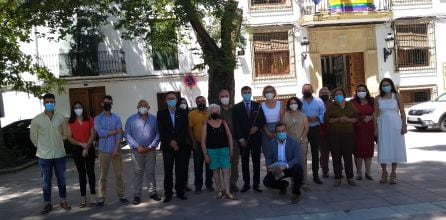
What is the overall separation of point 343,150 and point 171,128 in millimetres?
2968

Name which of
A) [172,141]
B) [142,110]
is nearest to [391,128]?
[172,141]

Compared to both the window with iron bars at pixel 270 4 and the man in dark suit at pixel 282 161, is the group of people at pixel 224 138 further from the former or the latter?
the window with iron bars at pixel 270 4

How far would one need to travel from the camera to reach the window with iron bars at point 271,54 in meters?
23.0

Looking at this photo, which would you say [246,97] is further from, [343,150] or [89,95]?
[89,95]

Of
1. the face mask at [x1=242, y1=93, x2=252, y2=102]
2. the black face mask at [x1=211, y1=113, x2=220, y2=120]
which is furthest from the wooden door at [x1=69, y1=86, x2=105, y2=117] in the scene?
the black face mask at [x1=211, y1=113, x2=220, y2=120]

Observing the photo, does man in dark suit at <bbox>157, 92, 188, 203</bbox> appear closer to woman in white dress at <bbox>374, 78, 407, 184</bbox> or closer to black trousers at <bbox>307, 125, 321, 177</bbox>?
black trousers at <bbox>307, 125, 321, 177</bbox>

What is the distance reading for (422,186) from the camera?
25.5 ft

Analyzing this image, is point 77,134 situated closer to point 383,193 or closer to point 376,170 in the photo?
point 383,193

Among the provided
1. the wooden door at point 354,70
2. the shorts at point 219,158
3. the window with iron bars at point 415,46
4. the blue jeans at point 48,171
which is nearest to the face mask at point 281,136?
the shorts at point 219,158

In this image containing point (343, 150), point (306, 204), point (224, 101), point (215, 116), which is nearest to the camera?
point (306, 204)

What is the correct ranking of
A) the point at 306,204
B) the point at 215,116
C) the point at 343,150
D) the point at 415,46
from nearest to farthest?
the point at 306,204 < the point at 215,116 < the point at 343,150 < the point at 415,46

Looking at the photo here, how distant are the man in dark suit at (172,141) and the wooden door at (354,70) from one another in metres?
17.7

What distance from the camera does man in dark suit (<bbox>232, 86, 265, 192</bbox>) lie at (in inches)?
307

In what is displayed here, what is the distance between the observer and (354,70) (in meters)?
24.2
